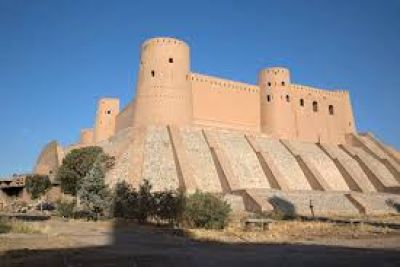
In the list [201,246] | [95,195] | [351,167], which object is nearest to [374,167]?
[351,167]

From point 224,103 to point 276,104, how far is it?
4944 mm

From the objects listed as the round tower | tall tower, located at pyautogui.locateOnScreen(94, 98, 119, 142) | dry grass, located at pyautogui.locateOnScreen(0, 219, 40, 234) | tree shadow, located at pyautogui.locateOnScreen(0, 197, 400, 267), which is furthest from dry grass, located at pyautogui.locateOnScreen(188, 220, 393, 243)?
tall tower, located at pyautogui.locateOnScreen(94, 98, 119, 142)

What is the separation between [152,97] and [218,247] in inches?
907

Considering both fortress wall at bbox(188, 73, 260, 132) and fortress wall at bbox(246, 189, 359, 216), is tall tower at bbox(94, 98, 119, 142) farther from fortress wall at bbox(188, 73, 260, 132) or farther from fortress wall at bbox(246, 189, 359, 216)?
fortress wall at bbox(246, 189, 359, 216)

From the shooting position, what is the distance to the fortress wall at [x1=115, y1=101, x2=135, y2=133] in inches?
1439

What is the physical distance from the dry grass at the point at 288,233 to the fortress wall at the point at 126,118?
2200cm

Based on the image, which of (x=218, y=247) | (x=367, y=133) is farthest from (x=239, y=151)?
(x=218, y=247)

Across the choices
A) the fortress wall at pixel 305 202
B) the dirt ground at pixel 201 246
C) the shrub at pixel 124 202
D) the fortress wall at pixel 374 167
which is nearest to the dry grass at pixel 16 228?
the dirt ground at pixel 201 246

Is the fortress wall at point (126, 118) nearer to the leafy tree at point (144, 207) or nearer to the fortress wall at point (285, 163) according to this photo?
the fortress wall at point (285, 163)

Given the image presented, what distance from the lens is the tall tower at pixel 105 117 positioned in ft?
140

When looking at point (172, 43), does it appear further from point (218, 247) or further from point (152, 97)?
point (218, 247)

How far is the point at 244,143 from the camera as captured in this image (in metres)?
34.5

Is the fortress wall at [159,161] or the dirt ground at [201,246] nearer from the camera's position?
the dirt ground at [201,246]

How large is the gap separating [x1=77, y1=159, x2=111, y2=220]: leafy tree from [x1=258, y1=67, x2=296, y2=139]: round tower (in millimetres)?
21136
